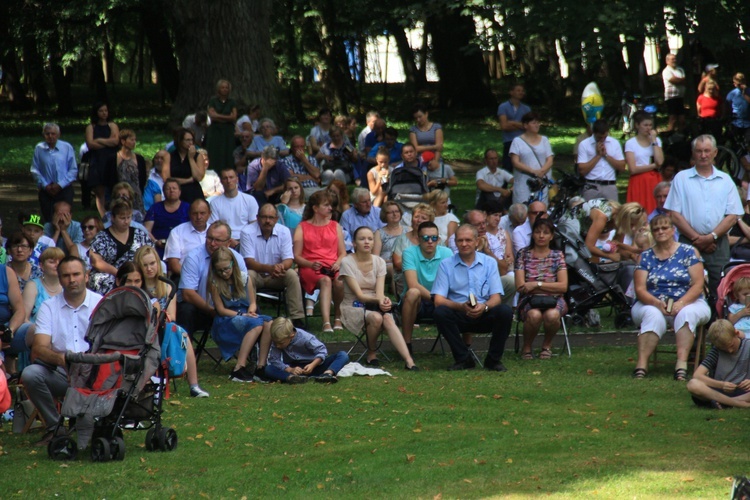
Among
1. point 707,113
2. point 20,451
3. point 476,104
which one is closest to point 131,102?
point 476,104

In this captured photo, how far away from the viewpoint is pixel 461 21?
123 ft

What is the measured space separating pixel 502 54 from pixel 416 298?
43795mm

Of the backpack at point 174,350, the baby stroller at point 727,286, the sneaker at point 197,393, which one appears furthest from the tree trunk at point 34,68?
the baby stroller at point 727,286

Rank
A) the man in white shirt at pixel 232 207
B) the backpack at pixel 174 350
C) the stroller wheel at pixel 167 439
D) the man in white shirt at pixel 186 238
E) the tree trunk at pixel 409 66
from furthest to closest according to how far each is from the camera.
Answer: the tree trunk at pixel 409 66 < the man in white shirt at pixel 232 207 < the man in white shirt at pixel 186 238 < the backpack at pixel 174 350 < the stroller wheel at pixel 167 439

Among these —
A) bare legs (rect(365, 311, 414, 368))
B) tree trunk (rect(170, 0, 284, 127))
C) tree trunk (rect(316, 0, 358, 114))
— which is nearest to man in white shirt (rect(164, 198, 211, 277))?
bare legs (rect(365, 311, 414, 368))

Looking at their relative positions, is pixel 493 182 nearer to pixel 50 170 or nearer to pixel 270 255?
pixel 270 255

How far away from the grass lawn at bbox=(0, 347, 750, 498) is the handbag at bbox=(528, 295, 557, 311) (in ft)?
3.51

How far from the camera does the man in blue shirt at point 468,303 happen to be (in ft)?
38.7

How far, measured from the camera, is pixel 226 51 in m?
24.0

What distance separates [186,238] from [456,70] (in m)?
27.3

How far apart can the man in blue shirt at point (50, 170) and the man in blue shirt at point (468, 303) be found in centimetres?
752

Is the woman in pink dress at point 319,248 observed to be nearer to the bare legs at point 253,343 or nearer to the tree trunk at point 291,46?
the bare legs at point 253,343

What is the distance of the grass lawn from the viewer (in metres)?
7.53

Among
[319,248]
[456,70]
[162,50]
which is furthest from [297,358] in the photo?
[456,70]
